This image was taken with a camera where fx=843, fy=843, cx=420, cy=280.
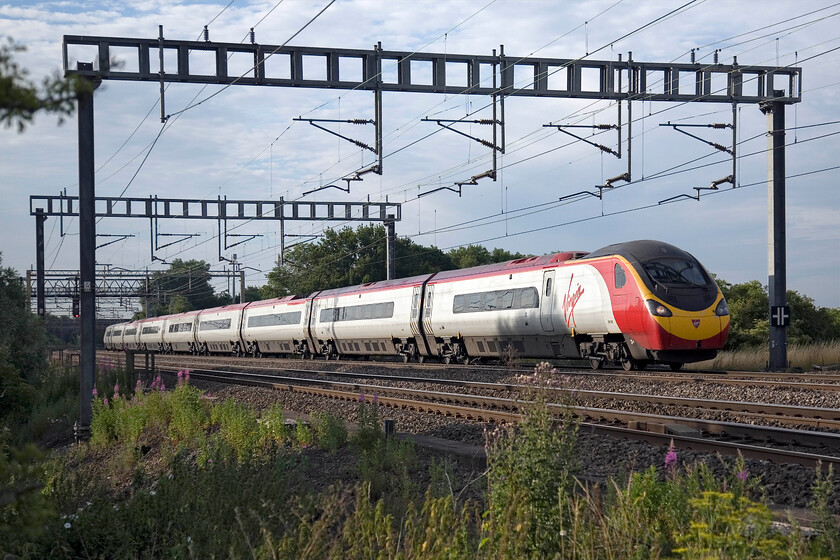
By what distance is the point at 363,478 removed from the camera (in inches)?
327

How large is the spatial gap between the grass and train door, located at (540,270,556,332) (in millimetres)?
11511

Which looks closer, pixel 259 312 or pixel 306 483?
pixel 306 483

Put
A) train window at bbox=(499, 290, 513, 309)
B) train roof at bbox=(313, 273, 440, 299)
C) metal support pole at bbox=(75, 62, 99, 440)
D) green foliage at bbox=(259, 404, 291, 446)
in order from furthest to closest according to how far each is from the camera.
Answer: train roof at bbox=(313, 273, 440, 299)
train window at bbox=(499, 290, 513, 309)
metal support pole at bbox=(75, 62, 99, 440)
green foliage at bbox=(259, 404, 291, 446)

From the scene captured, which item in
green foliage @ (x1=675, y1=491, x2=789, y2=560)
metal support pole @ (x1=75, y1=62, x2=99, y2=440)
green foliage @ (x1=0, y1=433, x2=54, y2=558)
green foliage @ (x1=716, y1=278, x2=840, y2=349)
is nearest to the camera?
green foliage @ (x1=0, y1=433, x2=54, y2=558)

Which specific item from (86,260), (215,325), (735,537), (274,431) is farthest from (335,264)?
(735,537)

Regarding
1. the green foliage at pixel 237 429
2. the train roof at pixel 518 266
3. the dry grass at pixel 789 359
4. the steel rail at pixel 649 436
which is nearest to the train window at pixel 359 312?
the train roof at pixel 518 266

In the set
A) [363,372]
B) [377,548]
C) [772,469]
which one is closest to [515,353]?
[363,372]

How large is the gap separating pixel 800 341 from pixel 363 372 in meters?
18.9

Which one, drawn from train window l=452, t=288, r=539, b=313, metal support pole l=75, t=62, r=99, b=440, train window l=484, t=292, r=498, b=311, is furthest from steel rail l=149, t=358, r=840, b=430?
train window l=484, t=292, r=498, b=311

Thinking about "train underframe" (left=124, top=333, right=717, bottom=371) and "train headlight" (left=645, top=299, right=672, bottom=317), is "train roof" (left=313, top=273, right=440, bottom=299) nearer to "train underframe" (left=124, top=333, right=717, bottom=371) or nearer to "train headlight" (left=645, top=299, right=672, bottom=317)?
"train underframe" (left=124, top=333, right=717, bottom=371)

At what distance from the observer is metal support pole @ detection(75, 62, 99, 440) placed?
49.1 feet

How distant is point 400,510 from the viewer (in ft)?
22.9

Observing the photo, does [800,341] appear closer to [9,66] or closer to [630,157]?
[630,157]

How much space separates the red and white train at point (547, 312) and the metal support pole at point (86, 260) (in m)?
11.1
